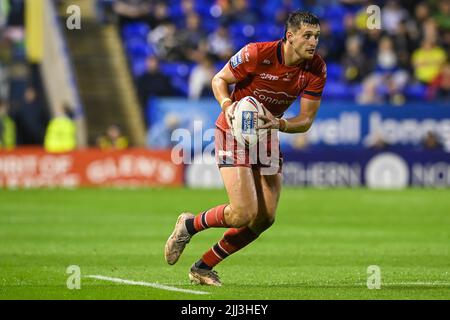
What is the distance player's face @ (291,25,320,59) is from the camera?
9570mm

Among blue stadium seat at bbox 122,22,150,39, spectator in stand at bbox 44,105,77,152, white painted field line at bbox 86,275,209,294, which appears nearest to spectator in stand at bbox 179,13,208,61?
blue stadium seat at bbox 122,22,150,39

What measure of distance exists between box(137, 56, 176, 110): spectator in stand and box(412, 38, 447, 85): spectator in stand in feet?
22.2

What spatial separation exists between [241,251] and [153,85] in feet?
50.0

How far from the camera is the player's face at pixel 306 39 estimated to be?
9570 mm

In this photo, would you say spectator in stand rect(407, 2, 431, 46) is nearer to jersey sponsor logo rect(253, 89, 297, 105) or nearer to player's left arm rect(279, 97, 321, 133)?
player's left arm rect(279, 97, 321, 133)

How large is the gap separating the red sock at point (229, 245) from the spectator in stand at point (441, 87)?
1955 centimetres

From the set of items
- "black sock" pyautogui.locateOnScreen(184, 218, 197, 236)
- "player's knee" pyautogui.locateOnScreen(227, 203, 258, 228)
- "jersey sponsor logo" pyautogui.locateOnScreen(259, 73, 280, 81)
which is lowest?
"black sock" pyautogui.locateOnScreen(184, 218, 197, 236)

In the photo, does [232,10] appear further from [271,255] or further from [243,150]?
[243,150]

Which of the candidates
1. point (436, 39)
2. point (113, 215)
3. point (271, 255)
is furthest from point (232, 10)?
point (271, 255)

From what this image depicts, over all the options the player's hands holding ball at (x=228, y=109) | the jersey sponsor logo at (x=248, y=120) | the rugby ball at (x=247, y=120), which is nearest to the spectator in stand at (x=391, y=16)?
the player's hands holding ball at (x=228, y=109)

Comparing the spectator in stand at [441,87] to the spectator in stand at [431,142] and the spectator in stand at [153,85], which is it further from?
the spectator in stand at [153,85]

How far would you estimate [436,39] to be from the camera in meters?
29.6

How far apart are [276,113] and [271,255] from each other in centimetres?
348

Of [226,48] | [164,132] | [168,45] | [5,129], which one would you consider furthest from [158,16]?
[5,129]
